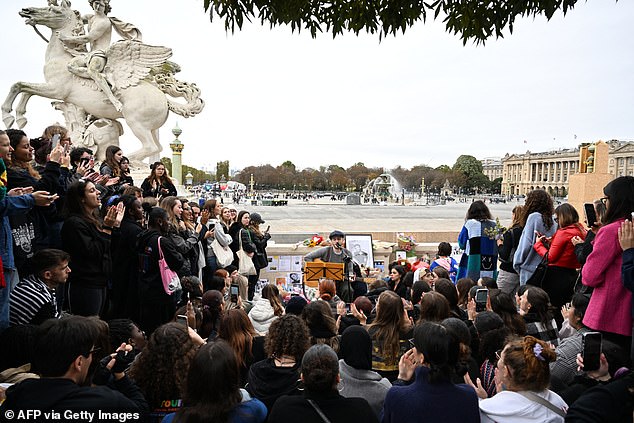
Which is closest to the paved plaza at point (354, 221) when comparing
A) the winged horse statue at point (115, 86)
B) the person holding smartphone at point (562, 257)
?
the winged horse statue at point (115, 86)

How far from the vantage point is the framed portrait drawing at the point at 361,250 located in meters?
10.5

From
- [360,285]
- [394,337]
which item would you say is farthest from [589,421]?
[360,285]

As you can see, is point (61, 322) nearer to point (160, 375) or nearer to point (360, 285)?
point (160, 375)

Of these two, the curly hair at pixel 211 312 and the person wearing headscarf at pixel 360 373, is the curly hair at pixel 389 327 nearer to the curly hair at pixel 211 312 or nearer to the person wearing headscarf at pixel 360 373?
the person wearing headscarf at pixel 360 373

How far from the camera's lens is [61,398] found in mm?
2146

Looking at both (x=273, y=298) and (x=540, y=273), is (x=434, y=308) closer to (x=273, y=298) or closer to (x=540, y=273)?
(x=273, y=298)

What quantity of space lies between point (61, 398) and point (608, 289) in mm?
3409

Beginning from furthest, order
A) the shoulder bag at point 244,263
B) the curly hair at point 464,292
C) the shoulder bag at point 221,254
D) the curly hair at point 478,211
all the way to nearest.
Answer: the shoulder bag at point 244,263, the shoulder bag at point 221,254, the curly hair at point 478,211, the curly hair at point 464,292

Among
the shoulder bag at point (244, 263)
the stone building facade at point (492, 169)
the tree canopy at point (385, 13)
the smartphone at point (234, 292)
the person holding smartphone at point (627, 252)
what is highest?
the stone building facade at point (492, 169)

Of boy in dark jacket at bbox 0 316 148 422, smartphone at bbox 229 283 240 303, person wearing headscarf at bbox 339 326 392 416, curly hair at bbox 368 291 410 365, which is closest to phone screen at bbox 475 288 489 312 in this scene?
curly hair at bbox 368 291 410 365

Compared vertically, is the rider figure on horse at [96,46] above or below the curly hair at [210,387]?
above

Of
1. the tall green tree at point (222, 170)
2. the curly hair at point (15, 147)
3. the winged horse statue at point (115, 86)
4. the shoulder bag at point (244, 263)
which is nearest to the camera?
the curly hair at point (15, 147)

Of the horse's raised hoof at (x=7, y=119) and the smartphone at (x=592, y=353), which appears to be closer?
the smartphone at (x=592, y=353)

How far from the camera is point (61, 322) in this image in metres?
2.40
